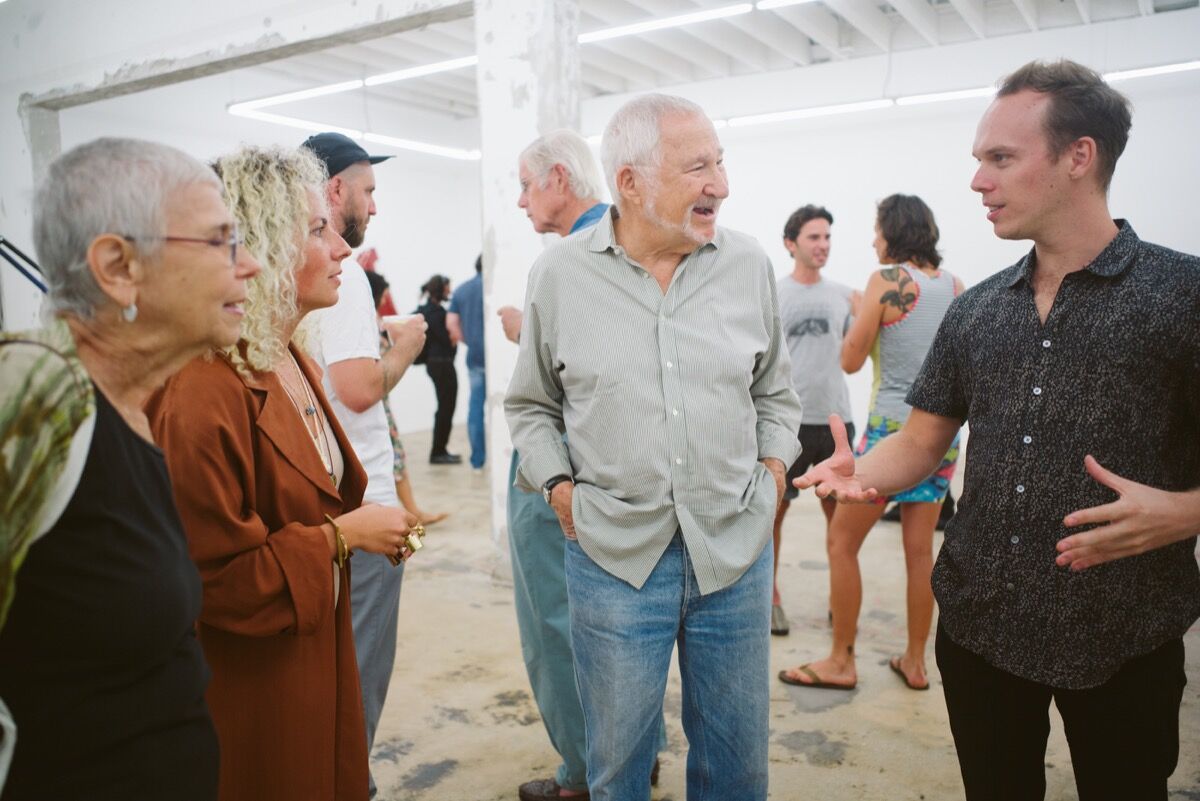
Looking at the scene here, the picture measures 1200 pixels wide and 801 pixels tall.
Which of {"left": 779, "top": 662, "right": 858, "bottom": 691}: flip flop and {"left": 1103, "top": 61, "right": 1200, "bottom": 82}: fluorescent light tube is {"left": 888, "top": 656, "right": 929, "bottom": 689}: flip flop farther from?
{"left": 1103, "top": 61, "right": 1200, "bottom": 82}: fluorescent light tube

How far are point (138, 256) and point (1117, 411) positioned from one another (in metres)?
1.42

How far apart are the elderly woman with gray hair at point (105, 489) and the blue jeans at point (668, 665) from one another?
797 mm

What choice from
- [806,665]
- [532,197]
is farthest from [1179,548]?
[806,665]

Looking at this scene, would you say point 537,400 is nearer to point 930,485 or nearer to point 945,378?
point 945,378

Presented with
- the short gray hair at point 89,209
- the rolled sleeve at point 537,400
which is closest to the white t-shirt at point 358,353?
the rolled sleeve at point 537,400

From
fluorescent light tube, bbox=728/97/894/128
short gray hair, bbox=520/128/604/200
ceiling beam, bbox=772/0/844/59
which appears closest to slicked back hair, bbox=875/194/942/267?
short gray hair, bbox=520/128/604/200

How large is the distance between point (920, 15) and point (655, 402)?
7.34 m

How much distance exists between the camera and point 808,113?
8.46 metres

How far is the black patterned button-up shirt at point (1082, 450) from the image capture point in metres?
1.36

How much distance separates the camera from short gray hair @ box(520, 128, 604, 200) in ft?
7.60

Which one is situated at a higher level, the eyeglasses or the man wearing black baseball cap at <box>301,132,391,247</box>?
the man wearing black baseball cap at <box>301,132,391,247</box>

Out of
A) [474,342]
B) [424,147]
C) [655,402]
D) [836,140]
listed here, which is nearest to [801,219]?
[655,402]

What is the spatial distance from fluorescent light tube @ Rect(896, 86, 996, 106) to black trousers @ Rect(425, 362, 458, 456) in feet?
16.0

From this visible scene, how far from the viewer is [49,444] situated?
2.99 ft
